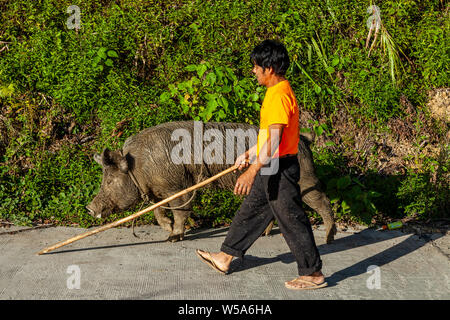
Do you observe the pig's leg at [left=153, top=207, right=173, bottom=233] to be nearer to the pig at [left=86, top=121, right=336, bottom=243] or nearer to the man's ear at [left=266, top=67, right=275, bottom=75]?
the pig at [left=86, top=121, right=336, bottom=243]

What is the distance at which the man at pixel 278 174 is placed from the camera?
14.0 feet

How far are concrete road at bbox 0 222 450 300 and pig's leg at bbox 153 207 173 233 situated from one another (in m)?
0.12

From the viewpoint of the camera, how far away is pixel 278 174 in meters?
4.49

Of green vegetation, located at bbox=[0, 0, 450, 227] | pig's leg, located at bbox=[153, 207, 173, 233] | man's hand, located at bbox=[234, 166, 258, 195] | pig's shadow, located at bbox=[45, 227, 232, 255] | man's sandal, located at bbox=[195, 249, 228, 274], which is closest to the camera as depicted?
man's hand, located at bbox=[234, 166, 258, 195]

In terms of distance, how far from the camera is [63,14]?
26.5 feet

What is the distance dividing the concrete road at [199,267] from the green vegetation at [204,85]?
517 mm

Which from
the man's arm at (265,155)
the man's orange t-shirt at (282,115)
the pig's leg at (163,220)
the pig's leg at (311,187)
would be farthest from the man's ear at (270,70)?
the pig's leg at (163,220)

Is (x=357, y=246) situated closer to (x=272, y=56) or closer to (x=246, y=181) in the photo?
(x=246, y=181)

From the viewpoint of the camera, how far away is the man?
425cm

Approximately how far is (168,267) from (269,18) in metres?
4.43

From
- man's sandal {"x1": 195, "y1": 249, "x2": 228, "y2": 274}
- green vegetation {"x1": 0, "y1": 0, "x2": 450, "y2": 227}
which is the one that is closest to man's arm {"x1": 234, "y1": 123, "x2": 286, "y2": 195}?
man's sandal {"x1": 195, "y1": 249, "x2": 228, "y2": 274}

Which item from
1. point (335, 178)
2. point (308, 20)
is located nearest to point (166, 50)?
point (308, 20)

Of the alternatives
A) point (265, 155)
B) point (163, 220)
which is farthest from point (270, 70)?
point (163, 220)
